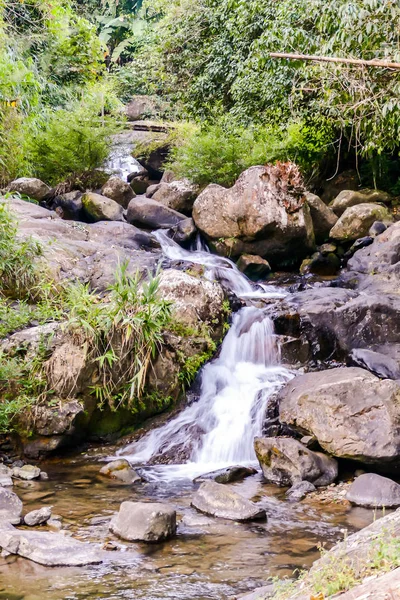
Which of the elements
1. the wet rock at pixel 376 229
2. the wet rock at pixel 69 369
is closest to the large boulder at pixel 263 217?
the wet rock at pixel 376 229

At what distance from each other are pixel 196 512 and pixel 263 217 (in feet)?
23.9

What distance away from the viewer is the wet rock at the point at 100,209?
13305mm

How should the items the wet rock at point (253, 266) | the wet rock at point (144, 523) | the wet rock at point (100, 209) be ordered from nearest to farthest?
the wet rock at point (144, 523) → the wet rock at point (253, 266) → the wet rock at point (100, 209)

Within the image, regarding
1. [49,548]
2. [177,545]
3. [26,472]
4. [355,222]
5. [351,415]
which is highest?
[355,222]

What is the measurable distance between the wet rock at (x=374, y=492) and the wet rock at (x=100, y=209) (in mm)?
8779

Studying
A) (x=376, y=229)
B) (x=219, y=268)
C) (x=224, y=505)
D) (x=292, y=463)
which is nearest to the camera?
(x=224, y=505)

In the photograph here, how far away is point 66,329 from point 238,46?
9.80 m

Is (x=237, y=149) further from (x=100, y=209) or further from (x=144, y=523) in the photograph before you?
(x=144, y=523)

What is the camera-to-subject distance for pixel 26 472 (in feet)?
21.0

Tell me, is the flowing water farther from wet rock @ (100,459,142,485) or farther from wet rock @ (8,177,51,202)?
wet rock @ (8,177,51,202)

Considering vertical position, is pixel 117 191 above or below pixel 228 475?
above

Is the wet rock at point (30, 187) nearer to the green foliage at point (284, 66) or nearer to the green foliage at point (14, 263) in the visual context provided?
the green foliage at point (284, 66)

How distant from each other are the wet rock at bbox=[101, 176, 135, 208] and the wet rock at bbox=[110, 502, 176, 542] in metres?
10.7

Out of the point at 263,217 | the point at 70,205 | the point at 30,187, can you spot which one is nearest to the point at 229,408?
the point at 263,217
